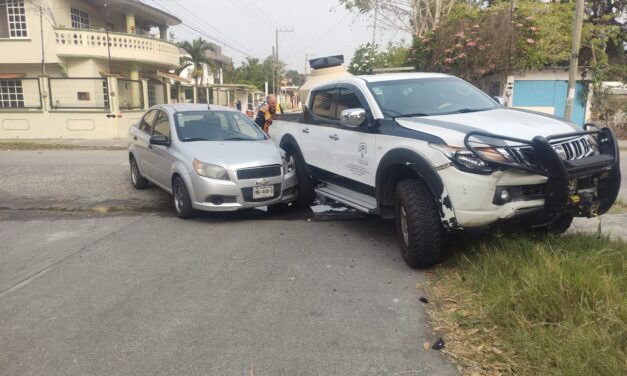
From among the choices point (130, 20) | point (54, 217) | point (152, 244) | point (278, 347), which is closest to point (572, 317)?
point (278, 347)

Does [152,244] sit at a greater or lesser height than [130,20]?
lesser

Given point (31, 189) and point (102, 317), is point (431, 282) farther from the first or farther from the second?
point (31, 189)

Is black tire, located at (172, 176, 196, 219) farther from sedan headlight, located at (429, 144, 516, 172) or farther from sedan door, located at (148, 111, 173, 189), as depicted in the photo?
sedan headlight, located at (429, 144, 516, 172)

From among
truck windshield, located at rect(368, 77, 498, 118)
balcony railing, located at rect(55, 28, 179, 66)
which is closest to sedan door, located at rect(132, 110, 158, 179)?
truck windshield, located at rect(368, 77, 498, 118)

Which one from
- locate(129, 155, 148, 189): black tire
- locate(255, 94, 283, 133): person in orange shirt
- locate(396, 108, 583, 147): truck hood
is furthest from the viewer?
locate(255, 94, 283, 133): person in orange shirt

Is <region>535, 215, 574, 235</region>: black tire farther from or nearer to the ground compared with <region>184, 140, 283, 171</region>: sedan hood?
nearer to the ground

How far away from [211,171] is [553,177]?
4.29 metres

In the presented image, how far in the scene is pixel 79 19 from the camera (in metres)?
26.3

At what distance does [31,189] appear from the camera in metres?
9.70

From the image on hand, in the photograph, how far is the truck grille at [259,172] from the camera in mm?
6953

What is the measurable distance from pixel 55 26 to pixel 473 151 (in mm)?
24333

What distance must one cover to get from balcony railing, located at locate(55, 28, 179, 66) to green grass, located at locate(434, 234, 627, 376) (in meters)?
23.7

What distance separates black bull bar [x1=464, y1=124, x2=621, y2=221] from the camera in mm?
4164

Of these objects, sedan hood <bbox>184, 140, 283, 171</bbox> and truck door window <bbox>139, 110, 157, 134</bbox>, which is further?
truck door window <bbox>139, 110, 157, 134</bbox>
